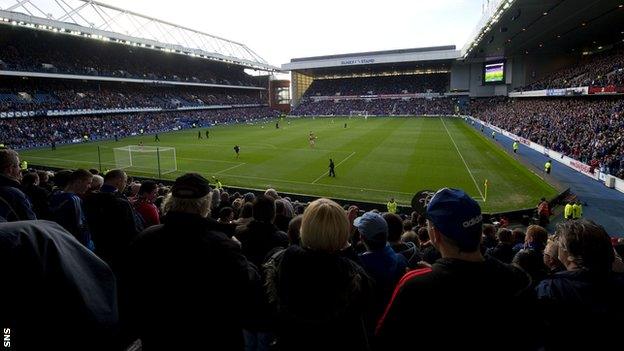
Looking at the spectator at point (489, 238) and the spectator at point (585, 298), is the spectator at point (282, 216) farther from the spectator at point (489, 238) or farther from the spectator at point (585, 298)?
the spectator at point (585, 298)

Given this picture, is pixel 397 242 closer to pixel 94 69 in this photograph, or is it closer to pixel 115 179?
pixel 115 179

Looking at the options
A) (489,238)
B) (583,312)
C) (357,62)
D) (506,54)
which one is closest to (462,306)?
(583,312)

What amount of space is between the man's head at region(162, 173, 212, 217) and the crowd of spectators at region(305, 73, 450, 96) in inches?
4179

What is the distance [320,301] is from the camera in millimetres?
2484

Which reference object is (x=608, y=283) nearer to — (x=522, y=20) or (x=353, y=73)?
(x=522, y=20)

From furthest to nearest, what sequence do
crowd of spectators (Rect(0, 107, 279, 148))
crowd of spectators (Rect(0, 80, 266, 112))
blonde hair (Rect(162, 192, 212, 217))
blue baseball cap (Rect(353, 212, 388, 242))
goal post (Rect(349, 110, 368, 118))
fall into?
goal post (Rect(349, 110, 368, 118)) → crowd of spectators (Rect(0, 80, 266, 112)) → crowd of spectators (Rect(0, 107, 279, 148)) → blue baseball cap (Rect(353, 212, 388, 242)) → blonde hair (Rect(162, 192, 212, 217))

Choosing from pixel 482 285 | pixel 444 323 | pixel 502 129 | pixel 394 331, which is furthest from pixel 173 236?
pixel 502 129

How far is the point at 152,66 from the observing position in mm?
79250

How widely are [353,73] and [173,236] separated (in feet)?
389

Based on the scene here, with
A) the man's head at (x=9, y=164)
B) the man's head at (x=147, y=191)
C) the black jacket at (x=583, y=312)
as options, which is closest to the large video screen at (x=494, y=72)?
the man's head at (x=147, y=191)

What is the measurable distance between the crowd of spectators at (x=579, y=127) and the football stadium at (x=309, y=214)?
238mm

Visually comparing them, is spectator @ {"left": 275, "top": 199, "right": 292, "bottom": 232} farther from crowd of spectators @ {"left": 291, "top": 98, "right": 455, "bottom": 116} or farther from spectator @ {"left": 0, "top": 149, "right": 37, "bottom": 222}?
crowd of spectators @ {"left": 291, "top": 98, "right": 455, "bottom": 116}

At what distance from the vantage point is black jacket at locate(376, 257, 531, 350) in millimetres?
2168

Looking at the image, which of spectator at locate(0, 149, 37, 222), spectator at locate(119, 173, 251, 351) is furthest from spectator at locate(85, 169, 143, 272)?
spectator at locate(119, 173, 251, 351)
